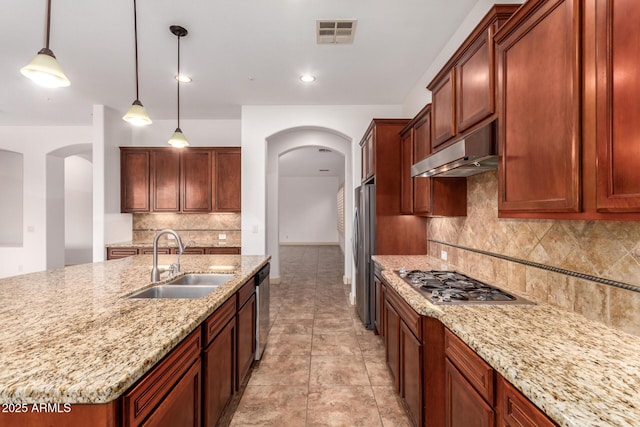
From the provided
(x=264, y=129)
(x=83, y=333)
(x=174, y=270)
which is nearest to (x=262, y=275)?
(x=174, y=270)

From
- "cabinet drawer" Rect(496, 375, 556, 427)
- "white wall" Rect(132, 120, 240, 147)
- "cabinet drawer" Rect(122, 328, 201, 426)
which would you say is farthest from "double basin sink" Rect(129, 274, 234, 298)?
"white wall" Rect(132, 120, 240, 147)

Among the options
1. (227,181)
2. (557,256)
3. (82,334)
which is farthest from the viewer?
(227,181)

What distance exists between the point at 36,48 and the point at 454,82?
13.0ft

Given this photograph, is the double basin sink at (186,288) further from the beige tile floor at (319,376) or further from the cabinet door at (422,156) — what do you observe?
the cabinet door at (422,156)

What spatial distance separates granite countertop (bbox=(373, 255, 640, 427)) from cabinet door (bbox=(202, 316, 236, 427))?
1.12m

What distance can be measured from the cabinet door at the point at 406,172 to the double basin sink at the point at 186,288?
1.92 m

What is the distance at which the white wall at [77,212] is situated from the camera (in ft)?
27.0

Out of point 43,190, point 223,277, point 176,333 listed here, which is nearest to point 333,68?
point 223,277

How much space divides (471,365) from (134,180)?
5494mm

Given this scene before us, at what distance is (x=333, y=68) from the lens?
138 inches

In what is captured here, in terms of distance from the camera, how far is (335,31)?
280 centimetres

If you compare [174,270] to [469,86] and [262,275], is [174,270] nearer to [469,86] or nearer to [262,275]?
[262,275]

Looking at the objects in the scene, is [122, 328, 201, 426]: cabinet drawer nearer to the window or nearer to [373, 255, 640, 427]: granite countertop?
[373, 255, 640, 427]: granite countertop

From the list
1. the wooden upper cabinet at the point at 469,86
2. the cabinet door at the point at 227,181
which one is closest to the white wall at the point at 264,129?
Result: the cabinet door at the point at 227,181
